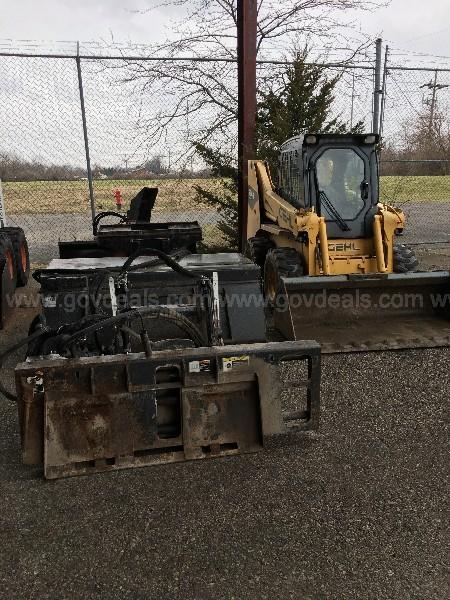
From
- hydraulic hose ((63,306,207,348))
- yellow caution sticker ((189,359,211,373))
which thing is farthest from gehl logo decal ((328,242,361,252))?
yellow caution sticker ((189,359,211,373))

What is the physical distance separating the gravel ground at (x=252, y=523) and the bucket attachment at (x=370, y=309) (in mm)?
1622

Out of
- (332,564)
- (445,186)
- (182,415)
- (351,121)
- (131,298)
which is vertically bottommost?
(332,564)

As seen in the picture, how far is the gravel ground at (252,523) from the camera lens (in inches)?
94.3

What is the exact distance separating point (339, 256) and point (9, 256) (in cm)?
492

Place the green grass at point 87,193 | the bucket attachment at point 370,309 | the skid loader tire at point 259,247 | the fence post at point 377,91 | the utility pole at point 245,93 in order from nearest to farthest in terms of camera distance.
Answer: the bucket attachment at point 370,309 → the skid loader tire at point 259,247 → the utility pole at point 245,93 → the fence post at point 377,91 → the green grass at point 87,193

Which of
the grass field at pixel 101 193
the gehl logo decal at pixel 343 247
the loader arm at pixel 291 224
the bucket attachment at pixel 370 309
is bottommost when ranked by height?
the bucket attachment at pixel 370 309

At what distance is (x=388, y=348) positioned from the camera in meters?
5.08

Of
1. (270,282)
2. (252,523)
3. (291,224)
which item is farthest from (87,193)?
(252,523)

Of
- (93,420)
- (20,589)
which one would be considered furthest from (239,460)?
(20,589)

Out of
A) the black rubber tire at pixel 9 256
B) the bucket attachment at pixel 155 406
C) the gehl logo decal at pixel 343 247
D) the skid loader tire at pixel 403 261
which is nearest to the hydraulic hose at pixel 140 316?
the bucket attachment at pixel 155 406

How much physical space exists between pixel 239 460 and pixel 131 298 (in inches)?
62.6

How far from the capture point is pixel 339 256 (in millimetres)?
6641

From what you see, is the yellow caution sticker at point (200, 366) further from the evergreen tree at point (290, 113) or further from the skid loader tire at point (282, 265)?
the evergreen tree at point (290, 113)

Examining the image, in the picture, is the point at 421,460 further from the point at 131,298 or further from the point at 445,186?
the point at 445,186
